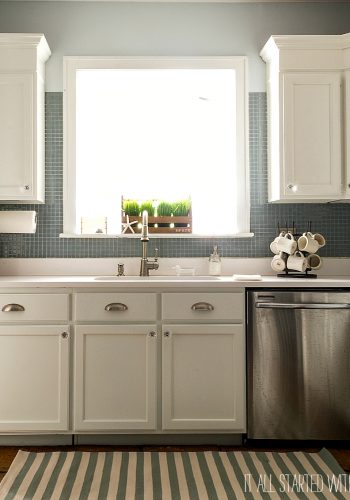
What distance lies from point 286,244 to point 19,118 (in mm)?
1782

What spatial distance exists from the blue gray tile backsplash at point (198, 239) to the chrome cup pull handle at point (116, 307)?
0.68 m

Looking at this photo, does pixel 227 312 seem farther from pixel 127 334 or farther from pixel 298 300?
pixel 127 334

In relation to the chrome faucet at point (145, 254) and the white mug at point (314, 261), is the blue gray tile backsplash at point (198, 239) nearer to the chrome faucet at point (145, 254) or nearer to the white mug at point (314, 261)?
the chrome faucet at point (145, 254)

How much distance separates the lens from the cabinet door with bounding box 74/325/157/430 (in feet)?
8.14

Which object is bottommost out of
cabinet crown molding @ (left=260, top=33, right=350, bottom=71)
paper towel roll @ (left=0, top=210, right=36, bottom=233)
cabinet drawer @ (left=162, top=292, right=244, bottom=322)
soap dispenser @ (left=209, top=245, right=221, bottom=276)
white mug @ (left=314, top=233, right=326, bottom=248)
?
cabinet drawer @ (left=162, top=292, right=244, bottom=322)

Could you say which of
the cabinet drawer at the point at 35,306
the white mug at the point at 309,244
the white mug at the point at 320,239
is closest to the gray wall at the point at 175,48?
the white mug at the point at 320,239

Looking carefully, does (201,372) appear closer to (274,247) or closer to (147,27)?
(274,247)

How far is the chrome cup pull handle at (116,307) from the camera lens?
8.18ft

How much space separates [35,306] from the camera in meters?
2.51

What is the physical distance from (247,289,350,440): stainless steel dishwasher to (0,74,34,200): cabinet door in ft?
Answer: 5.20

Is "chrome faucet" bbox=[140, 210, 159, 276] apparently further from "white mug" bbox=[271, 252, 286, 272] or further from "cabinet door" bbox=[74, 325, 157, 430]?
"white mug" bbox=[271, 252, 286, 272]

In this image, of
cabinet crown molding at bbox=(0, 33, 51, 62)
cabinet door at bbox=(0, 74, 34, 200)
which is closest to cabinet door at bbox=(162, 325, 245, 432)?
cabinet door at bbox=(0, 74, 34, 200)

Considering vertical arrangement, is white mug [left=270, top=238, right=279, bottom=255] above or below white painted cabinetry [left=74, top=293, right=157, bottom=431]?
above

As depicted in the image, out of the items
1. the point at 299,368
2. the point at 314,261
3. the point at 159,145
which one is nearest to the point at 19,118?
the point at 159,145
